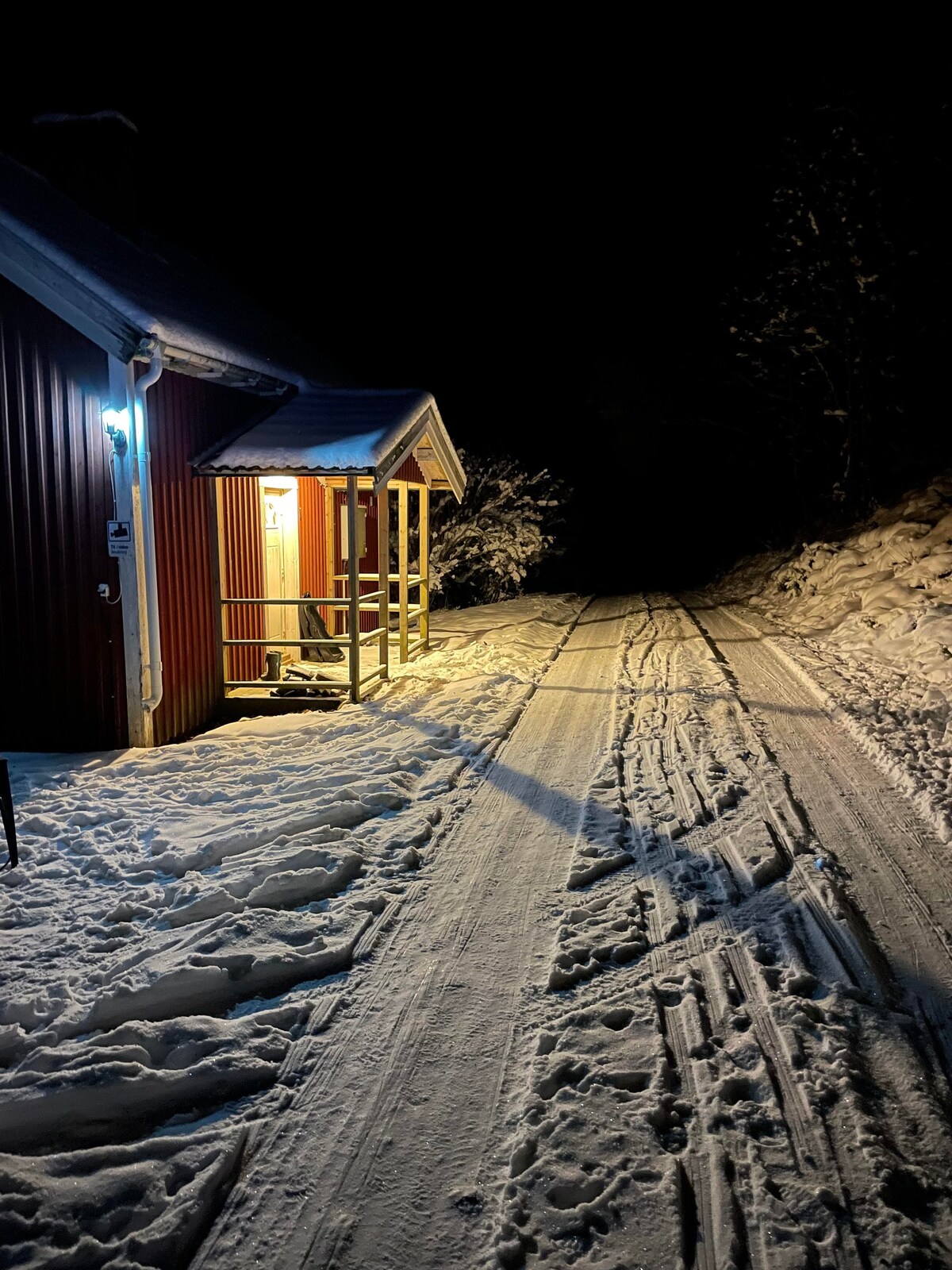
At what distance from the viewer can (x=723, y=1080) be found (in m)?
3.12

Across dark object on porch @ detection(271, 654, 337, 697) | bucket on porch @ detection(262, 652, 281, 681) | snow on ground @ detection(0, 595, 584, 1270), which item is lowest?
snow on ground @ detection(0, 595, 584, 1270)

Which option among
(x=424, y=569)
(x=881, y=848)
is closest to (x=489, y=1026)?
(x=881, y=848)

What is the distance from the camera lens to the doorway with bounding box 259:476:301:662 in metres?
Result: 12.0

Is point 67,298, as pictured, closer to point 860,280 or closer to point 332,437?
point 332,437

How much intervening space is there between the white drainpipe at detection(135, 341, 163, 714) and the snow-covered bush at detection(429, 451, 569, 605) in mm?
10567

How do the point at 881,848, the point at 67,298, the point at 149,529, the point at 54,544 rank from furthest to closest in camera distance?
the point at 149,529, the point at 54,544, the point at 67,298, the point at 881,848

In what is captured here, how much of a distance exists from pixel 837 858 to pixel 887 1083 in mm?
2070

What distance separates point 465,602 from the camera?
72.7 feet

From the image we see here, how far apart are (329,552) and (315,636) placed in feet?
11.8

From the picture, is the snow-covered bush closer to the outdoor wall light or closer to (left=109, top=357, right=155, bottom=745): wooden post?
(left=109, top=357, right=155, bottom=745): wooden post

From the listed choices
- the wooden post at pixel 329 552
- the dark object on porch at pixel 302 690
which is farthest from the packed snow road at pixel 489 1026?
the wooden post at pixel 329 552

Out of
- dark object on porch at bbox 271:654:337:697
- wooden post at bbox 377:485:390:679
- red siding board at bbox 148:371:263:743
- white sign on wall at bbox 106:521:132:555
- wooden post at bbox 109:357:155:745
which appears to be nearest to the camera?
wooden post at bbox 109:357:155:745

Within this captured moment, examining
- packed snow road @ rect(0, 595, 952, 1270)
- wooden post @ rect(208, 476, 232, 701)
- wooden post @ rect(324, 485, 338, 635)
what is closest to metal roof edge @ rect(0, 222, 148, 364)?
wooden post @ rect(208, 476, 232, 701)

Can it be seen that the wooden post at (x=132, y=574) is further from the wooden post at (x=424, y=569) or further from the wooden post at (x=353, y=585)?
the wooden post at (x=424, y=569)
